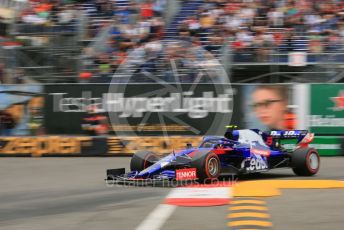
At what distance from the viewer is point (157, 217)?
759cm

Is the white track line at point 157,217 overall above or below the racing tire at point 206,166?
below

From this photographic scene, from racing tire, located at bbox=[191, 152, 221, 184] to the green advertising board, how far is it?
25.8ft

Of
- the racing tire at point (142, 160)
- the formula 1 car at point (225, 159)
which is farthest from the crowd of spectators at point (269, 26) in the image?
the racing tire at point (142, 160)

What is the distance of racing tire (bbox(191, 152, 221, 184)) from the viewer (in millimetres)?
10445

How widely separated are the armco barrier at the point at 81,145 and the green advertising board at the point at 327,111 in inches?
157

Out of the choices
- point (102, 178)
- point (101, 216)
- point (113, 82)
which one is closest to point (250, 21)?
point (113, 82)

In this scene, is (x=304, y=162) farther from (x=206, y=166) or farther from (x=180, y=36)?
(x=180, y=36)

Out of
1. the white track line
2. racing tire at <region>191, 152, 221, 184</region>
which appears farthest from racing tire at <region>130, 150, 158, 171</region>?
the white track line

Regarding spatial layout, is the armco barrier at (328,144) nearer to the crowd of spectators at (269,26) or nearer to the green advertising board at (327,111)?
the green advertising board at (327,111)

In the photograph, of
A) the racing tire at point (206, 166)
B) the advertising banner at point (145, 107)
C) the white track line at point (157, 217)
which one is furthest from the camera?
the advertising banner at point (145, 107)

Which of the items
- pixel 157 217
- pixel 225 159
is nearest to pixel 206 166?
pixel 225 159

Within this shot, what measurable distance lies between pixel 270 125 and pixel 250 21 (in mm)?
3710

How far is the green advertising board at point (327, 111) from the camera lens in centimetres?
1786

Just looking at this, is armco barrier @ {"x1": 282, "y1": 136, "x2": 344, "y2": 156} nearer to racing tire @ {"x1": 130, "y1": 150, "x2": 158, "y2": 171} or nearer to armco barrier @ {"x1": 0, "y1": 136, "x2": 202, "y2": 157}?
armco barrier @ {"x1": 0, "y1": 136, "x2": 202, "y2": 157}
